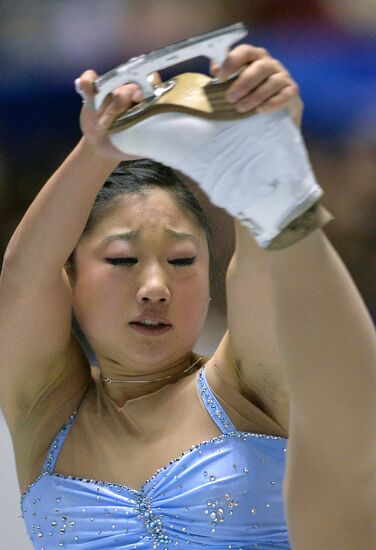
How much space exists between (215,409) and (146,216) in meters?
0.27

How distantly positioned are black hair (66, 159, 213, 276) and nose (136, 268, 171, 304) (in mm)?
117

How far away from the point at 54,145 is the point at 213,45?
1.42 m

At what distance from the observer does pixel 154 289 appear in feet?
3.96

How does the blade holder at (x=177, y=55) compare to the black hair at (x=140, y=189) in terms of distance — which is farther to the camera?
the black hair at (x=140, y=189)

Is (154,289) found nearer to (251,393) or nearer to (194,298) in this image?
(194,298)

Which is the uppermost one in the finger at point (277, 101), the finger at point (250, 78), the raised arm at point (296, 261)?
the finger at point (250, 78)

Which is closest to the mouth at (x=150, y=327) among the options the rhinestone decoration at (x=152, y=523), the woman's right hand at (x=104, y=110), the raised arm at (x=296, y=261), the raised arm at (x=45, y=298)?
the raised arm at (x=45, y=298)

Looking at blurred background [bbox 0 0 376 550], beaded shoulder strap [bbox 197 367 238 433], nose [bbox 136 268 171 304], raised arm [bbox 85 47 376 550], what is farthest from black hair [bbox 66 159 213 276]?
blurred background [bbox 0 0 376 550]

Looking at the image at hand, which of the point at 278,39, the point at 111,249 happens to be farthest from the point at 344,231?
the point at 111,249

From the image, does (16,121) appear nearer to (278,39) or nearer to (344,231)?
(278,39)

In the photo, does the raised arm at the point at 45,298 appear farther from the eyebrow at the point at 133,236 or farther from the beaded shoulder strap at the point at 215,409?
the beaded shoulder strap at the point at 215,409

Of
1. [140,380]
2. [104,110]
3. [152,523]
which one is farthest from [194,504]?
[104,110]

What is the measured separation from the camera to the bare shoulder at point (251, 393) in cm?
117

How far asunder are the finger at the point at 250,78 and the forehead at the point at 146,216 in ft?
1.67
